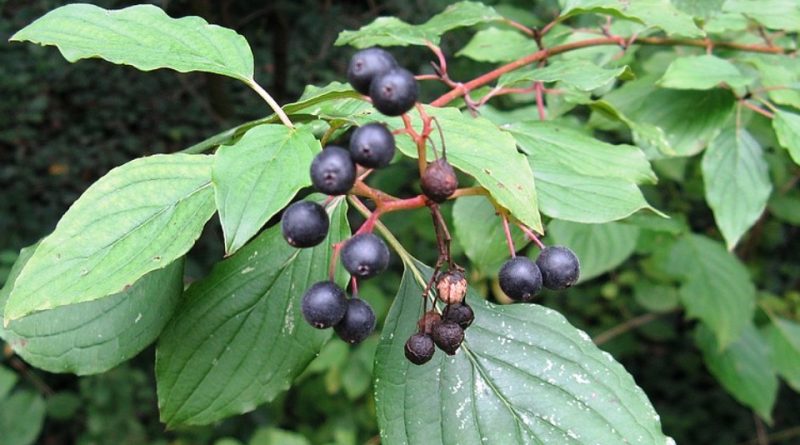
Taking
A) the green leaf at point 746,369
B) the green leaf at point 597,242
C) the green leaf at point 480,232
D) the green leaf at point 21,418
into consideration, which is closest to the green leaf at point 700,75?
the green leaf at point 480,232

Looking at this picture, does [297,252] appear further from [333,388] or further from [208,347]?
[333,388]

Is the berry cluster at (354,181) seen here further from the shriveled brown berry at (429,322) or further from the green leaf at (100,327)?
the green leaf at (100,327)

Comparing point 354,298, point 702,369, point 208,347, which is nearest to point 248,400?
point 208,347

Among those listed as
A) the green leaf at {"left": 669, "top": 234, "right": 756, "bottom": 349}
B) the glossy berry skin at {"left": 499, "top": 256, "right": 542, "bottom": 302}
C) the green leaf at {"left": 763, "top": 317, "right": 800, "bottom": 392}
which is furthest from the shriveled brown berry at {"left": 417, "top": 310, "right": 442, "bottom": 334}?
the green leaf at {"left": 763, "top": 317, "right": 800, "bottom": 392}

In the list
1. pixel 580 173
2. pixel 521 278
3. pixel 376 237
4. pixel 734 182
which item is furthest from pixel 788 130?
pixel 376 237

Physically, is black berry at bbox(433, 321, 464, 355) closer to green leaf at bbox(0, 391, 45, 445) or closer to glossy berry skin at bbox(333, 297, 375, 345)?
glossy berry skin at bbox(333, 297, 375, 345)
